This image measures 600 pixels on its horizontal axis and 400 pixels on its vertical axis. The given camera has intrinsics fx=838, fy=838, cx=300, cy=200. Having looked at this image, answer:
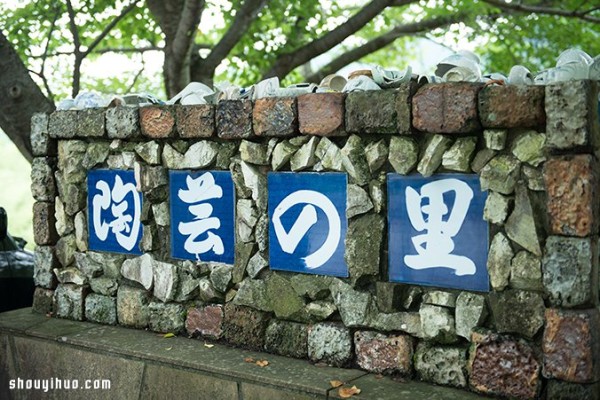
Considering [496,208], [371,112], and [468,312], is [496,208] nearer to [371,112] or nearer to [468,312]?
[468,312]

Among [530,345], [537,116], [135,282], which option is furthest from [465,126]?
[135,282]

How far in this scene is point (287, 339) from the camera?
4.05m

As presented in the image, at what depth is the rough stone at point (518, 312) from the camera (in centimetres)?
323

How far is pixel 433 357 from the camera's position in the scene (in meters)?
3.55

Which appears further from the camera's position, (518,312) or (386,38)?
(386,38)

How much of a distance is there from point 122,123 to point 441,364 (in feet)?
7.36

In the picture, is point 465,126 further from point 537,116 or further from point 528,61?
point 528,61

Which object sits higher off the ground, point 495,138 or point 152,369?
point 495,138

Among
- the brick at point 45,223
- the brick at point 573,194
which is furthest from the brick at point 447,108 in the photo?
the brick at point 45,223

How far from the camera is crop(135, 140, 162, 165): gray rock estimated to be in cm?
456

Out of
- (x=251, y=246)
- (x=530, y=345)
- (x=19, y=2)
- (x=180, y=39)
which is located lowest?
(x=530, y=345)

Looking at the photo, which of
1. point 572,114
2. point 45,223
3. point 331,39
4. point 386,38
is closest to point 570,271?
point 572,114

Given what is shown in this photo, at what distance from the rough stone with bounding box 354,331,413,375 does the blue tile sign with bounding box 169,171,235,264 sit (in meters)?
0.89

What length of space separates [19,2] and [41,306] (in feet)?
13.0
